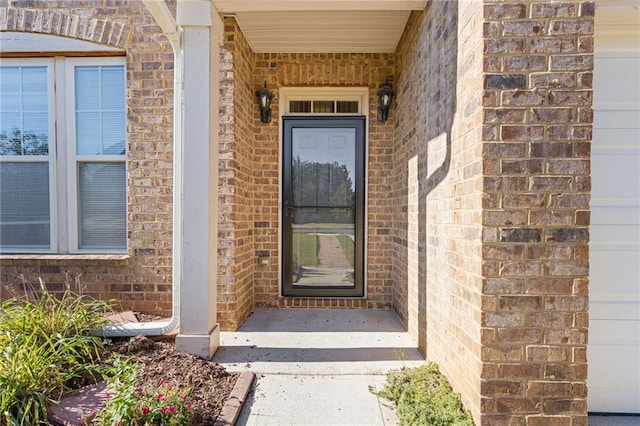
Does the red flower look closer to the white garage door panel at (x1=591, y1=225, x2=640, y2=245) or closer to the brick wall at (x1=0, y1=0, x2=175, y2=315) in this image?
the brick wall at (x1=0, y1=0, x2=175, y2=315)

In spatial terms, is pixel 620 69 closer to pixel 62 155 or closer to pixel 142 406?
pixel 142 406

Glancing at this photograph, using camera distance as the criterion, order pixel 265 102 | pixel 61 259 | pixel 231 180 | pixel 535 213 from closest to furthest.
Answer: pixel 535 213 < pixel 231 180 < pixel 61 259 < pixel 265 102

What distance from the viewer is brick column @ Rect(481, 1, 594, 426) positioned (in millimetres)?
1725

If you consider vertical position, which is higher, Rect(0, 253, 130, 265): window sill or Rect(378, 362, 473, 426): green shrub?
Rect(0, 253, 130, 265): window sill

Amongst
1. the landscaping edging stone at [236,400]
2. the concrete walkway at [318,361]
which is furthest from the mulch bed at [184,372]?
the concrete walkway at [318,361]

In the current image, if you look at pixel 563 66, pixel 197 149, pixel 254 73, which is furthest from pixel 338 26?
pixel 563 66

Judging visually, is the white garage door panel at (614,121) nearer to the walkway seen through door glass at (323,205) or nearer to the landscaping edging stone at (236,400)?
the walkway seen through door glass at (323,205)

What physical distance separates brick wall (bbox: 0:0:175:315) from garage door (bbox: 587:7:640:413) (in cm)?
339

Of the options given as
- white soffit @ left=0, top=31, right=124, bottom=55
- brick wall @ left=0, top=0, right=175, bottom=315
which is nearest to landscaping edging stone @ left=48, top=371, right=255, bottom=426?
brick wall @ left=0, top=0, right=175, bottom=315

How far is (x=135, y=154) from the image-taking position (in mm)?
3291

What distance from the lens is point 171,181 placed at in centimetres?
330

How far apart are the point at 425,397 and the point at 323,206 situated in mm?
2383

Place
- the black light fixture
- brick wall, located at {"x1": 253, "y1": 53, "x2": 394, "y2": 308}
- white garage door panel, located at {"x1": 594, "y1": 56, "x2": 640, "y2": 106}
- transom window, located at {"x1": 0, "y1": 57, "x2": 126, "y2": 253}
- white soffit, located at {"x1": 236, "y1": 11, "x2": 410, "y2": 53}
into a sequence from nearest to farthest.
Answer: white garage door panel, located at {"x1": 594, "y1": 56, "x2": 640, "y2": 106} → white soffit, located at {"x1": 236, "y1": 11, "x2": 410, "y2": 53} → transom window, located at {"x1": 0, "y1": 57, "x2": 126, "y2": 253} → the black light fixture → brick wall, located at {"x1": 253, "y1": 53, "x2": 394, "y2": 308}

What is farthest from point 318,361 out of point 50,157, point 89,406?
point 50,157
